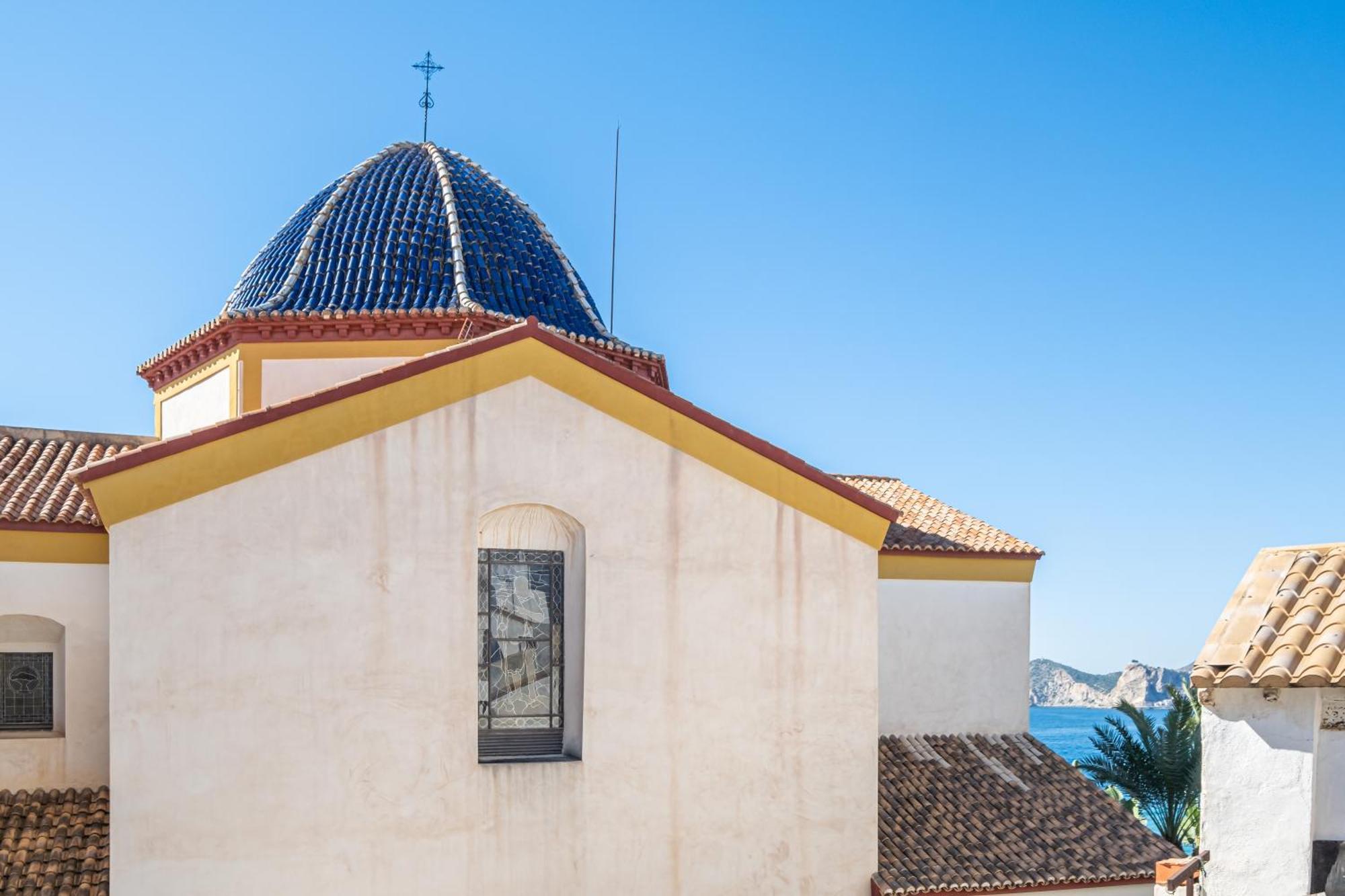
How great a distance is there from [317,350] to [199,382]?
4.96 feet

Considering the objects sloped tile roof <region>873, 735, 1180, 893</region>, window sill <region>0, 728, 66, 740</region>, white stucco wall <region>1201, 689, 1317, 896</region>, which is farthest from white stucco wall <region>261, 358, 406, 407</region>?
white stucco wall <region>1201, 689, 1317, 896</region>

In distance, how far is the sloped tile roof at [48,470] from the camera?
8.70 meters

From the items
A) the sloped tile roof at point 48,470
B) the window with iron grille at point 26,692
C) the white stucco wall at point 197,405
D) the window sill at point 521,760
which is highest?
the white stucco wall at point 197,405

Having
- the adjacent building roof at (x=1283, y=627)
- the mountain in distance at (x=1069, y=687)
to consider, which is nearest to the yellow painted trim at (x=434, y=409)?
the adjacent building roof at (x=1283, y=627)

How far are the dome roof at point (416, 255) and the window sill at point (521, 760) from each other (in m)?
4.27

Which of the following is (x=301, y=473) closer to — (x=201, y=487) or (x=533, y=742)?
(x=201, y=487)

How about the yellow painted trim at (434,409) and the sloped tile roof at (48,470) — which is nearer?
the yellow painted trim at (434,409)

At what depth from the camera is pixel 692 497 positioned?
9.35m

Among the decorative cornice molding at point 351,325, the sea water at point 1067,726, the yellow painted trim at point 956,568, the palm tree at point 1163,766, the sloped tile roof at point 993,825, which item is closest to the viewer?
the sloped tile roof at point 993,825

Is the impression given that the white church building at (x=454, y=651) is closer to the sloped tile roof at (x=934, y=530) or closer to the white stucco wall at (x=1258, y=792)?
the sloped tile roof at (x=934, y=530)

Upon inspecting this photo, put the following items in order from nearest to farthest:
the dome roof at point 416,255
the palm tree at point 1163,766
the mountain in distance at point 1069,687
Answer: the dome roof at point 416,255 → the palm tree at point 1163,766 → the mountain in distance at point 1069,687

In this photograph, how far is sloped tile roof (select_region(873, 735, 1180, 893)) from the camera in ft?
31.9

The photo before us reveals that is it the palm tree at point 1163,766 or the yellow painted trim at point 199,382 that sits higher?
the yellow painted trim at point 199,382

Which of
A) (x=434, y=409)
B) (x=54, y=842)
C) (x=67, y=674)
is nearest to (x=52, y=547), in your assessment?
(x=67, y=674)
